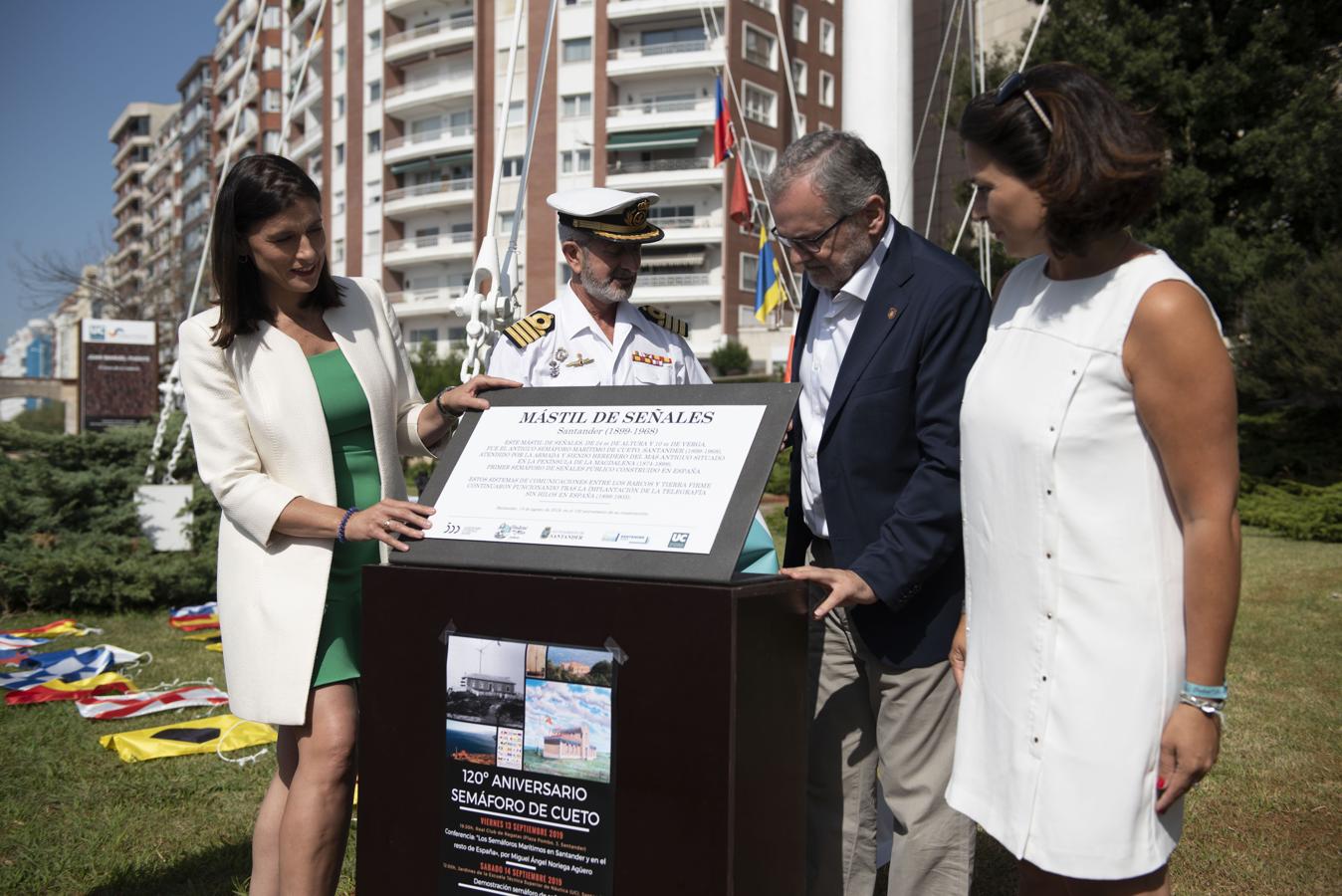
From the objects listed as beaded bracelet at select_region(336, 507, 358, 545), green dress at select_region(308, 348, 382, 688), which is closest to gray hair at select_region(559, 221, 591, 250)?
green dress at select_region(308, 348, 382, 688)

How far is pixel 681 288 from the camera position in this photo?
51.4 m

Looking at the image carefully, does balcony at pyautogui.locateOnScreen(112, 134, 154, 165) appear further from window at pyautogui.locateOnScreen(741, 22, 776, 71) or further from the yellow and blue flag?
the yellow and blue flag

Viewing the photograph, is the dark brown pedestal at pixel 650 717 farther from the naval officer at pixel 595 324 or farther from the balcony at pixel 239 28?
the balcony at pixel 239 28

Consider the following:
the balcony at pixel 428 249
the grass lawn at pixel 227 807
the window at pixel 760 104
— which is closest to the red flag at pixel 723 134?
the grass lawn at pixel 227 807

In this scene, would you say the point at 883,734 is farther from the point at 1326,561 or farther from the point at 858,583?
the point at 1326,561

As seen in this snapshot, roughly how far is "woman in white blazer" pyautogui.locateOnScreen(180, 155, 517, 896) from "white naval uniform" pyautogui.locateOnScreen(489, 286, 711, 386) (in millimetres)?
553

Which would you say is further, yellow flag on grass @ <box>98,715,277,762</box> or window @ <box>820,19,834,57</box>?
window @ <box>820,19,834,57</box>

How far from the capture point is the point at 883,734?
2.65 m

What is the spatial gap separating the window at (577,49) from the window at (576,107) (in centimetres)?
183

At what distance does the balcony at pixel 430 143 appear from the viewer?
55.4 metres

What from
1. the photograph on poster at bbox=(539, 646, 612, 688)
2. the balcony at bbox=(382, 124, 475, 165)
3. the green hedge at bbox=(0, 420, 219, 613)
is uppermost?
the balcony at bbox=(382, 124, 475, 165)

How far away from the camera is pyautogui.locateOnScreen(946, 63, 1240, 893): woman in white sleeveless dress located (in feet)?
5.56

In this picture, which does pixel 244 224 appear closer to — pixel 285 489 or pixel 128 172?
pixel 285 489

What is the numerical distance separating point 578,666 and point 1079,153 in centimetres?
127
